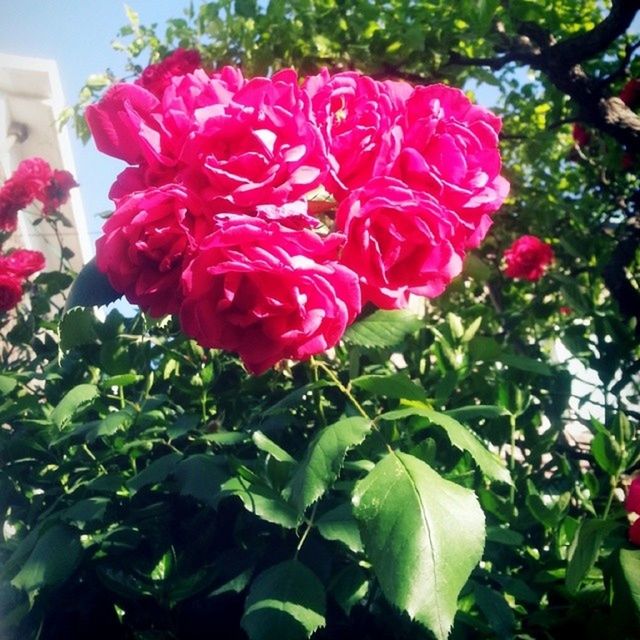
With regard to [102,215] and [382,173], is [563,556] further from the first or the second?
[102,215]

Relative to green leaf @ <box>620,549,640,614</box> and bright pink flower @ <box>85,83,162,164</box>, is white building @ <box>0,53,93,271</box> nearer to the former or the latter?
bright pink flower @ <box>85,83,162,164</box>

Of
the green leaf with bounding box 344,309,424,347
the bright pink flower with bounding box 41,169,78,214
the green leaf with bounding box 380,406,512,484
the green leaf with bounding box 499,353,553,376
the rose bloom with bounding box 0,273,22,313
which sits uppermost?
the green leaf with bounding box 344,309,424,347

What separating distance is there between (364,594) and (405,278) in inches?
17.7

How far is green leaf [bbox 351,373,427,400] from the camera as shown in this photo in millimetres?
766

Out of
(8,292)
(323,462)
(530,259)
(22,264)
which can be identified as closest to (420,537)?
(323,462)

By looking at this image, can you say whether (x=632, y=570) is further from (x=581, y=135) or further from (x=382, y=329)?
(x=581, y=135)

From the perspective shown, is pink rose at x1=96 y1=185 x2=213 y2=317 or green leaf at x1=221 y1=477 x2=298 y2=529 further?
green leaf at x1=221 y1=477 x2=298 y2=529

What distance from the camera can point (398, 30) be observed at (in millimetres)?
2002

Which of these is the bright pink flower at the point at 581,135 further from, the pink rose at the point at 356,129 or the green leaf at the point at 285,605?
the green leaf at the point at 285,605

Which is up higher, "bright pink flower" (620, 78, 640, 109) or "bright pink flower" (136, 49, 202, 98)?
"bright pink flower" (136, 49, 202, 98)

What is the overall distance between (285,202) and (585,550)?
57 centimetres

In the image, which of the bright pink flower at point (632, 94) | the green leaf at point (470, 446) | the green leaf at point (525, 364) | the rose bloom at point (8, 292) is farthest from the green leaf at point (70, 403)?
the bright pink flower at point (632, 94)

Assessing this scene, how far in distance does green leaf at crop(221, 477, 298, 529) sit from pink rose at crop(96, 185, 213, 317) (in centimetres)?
25

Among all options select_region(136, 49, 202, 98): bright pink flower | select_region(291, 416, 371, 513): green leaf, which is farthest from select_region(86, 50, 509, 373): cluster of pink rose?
select_region(136, 49, 202, 98): bright pink flower
